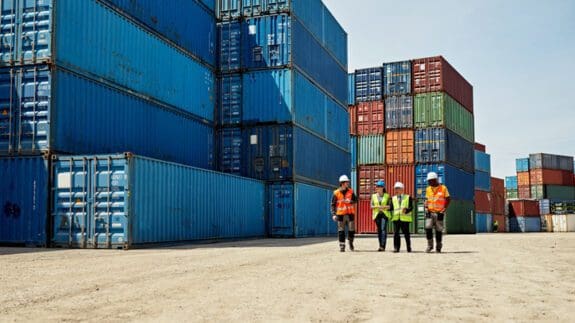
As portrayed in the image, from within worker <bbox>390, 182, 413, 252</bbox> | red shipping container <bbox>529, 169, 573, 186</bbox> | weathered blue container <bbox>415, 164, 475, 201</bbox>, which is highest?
red shipping container <bbox>529, 169, 573, 186</bbox>

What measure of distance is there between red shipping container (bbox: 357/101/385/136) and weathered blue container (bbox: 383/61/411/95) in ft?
3.63

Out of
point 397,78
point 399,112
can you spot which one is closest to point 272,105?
point 399,112

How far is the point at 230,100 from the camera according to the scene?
25516 mm

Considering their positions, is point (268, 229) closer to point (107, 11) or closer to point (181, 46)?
point (181, 46)

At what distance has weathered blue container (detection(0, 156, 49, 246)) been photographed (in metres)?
15.5

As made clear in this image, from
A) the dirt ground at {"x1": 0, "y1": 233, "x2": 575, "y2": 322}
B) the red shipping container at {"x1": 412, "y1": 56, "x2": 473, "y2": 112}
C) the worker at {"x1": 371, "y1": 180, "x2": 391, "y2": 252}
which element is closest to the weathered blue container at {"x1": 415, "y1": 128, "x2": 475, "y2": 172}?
the red shipping container at {"x1": 412, "y1": 56, "x2": 473, "y2": 112}

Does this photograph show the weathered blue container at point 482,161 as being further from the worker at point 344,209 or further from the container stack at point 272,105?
the worker at point 344,209

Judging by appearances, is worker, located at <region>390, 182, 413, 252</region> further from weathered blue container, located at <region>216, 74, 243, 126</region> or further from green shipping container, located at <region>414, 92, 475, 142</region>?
green shipping container, located at <region>414, 92, 475, 142</region>

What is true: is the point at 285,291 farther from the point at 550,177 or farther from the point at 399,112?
the point at 550,177

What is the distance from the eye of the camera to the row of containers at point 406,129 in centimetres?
3528

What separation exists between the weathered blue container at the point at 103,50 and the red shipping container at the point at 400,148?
15.7 meters

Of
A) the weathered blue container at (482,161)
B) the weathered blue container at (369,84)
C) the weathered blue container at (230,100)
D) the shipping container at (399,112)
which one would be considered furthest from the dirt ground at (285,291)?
the weathered blue container at (482,161)

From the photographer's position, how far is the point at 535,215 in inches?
2562

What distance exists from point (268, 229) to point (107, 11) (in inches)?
436
